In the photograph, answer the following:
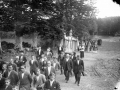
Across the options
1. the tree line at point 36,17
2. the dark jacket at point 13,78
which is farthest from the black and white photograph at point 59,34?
the dark jacket at point 13,78

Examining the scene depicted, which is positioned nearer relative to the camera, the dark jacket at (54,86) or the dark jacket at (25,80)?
the dark jacket at (54,86)

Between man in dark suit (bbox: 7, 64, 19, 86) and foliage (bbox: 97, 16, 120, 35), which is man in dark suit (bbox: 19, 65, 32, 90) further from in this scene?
foliage (bbox: 97, 16, 120, 35)

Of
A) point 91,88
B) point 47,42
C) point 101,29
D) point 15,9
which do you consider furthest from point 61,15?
point 101,29

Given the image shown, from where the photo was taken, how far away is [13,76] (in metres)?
6.92

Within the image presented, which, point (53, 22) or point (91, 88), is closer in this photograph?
point (91, 88)

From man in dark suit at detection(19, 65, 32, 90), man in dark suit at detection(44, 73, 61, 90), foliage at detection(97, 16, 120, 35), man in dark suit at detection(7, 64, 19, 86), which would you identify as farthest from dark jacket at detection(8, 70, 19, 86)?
foliage at detection(97, 16, 120, 35)

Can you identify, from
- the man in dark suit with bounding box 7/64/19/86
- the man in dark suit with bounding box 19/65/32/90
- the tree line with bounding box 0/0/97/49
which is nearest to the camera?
the man in dark suit with bounding box 19/65/32/90

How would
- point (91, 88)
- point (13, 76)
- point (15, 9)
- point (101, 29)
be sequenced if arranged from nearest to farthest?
1. point (13, 76)
2. point (91, 88)
3. point (15, 9)
4. point (101, 29)

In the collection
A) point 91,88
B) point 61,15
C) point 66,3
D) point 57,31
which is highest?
point 66,3

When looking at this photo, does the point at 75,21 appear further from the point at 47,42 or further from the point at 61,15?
the point at 47,42

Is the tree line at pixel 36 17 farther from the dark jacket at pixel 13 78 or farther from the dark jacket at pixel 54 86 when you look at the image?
the dark jacket at pixel 54 86

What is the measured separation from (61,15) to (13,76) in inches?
611

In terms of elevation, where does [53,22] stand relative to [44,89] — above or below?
above

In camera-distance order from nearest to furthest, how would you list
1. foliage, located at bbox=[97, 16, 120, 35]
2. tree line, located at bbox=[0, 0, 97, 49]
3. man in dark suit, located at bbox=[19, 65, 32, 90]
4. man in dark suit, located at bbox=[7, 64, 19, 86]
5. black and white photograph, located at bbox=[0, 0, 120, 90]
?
man in dark suit, located at bbox=[19, 65, 32, 90] → man in dark suit, located at bbox=[7, 64, 19, 86] → black and white photograph, located at bbox=[0, 0, 120, 90] → tree line, located at bbox=[0, 0, 97, 49] → foliage, located at bbox=[97, 16, 120, 35]
